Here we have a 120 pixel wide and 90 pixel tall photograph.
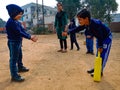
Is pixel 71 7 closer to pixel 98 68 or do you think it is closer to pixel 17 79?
pixel 98 68

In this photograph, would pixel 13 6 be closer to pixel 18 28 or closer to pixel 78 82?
pixel 18 28

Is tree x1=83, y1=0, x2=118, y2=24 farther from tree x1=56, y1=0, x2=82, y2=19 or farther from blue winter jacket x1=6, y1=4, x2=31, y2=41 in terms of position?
blue winter jacket x1=6, y1=4, x2=31, y2=41

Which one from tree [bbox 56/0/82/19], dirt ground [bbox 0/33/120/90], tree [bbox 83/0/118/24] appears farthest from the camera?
tree [bbox 56/0/82/19]

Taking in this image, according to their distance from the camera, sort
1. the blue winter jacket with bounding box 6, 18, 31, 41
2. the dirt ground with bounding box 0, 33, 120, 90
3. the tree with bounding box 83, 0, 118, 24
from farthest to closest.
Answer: the tree with bounding box 83, 0, 118, 24 < the blue winter jacket with bounding box 6, 18, 31, 41 < the dirt ground with bounding box 0, 33, 120, 90

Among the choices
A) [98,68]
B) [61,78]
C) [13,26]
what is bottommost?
[61,78]

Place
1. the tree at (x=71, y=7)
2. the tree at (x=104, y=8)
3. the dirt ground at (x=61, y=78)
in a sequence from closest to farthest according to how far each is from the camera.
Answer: the dirt ground at (x=61, y=78), the tree at (x=104, y=8), the tree at (x=71, y=7)

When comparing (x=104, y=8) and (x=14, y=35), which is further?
(x=104, y=8)

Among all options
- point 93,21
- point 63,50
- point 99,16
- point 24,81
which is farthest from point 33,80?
point 99,16

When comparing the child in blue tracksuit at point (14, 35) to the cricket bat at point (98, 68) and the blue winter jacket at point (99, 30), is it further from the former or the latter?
the cricket bat at point (98, 68)

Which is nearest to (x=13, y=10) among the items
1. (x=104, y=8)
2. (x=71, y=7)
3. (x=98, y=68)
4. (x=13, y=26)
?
(x=13, y=26)

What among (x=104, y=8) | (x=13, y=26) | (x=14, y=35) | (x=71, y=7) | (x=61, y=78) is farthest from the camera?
(x=71, y=7)

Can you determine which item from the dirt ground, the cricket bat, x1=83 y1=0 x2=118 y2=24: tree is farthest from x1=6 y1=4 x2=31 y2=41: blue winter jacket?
x1=83 y1=0 x2=118 y2=24: tree

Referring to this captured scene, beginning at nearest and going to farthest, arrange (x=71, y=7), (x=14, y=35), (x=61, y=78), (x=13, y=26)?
(x=13, y=26) < (x=14, y=35) < (x=61, y=78) < (x=71, y=7)

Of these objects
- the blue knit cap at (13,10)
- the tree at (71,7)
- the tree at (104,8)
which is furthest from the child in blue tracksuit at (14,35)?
the tree at (71,7)
